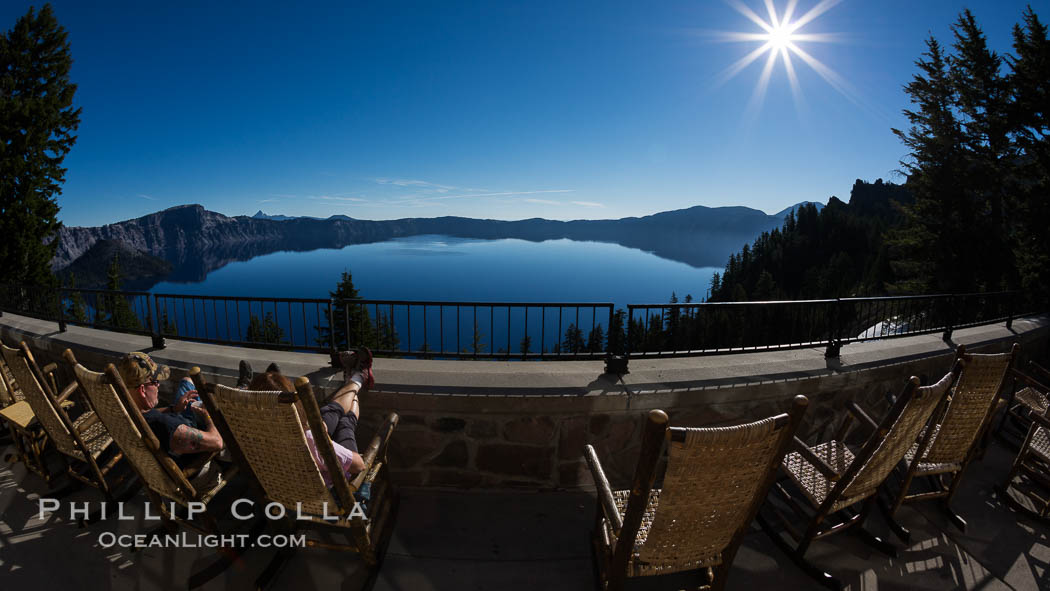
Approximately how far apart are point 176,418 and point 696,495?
3.01 m

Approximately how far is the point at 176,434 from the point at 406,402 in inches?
53.1

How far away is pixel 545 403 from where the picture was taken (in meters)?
3.01

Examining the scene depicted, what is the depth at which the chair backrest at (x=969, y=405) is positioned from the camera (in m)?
2.44

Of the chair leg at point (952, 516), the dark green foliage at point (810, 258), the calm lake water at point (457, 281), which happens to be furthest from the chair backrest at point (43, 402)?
the calm lake water at point (457, 281)

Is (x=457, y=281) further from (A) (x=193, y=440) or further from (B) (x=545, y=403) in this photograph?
(A) (x=193, y=440)

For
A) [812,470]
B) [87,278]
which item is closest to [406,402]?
[812,470]

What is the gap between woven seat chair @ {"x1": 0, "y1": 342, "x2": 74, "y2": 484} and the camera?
3065 millimetres

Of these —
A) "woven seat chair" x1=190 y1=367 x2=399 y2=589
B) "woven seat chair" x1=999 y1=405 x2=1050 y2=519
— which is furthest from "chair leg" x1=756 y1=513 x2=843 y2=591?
"woven seat chair" x1=190 y1=367 x2=399 y2=589

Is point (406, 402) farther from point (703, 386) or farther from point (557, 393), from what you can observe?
point (703, 386)

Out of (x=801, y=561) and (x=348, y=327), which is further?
(x=348, y=327)

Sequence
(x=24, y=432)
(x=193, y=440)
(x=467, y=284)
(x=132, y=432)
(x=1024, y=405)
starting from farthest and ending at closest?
(x=467, y=284) → (x=1024, y=405) → (x=24, y=432) → (x=193, y=440) → (x=132, y=432)

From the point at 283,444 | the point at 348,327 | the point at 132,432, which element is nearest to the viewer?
the point at 283,444

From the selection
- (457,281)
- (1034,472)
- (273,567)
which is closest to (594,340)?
(273,567)

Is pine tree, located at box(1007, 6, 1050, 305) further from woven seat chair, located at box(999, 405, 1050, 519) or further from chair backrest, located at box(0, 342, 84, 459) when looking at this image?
chair backrest, located at box(0, 342, 84, 459)
